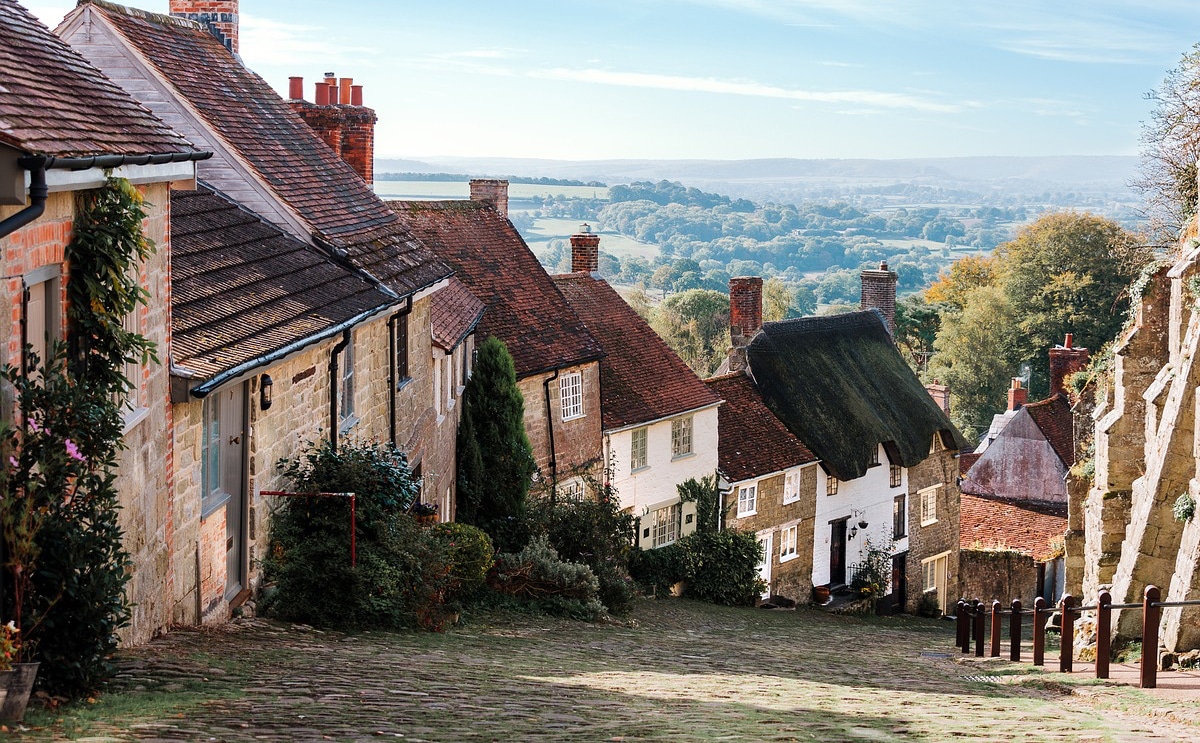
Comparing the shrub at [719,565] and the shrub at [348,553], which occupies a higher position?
the shrub at [348,553]

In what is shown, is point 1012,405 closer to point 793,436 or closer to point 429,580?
point 793,436

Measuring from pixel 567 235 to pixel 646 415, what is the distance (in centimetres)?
11358

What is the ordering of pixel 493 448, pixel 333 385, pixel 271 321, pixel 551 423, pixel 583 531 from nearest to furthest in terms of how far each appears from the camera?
pixel 271 321
pixel 333 385
pixel 583 531
pixel 493 448
pixel 551 423

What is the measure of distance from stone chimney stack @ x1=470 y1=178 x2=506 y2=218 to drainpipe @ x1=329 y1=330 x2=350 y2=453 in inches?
702

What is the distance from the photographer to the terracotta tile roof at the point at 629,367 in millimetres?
29922

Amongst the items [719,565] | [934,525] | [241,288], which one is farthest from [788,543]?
[241,288]

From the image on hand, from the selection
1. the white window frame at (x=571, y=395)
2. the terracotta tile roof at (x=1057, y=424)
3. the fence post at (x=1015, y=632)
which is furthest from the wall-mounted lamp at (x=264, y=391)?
the terracotta tile roof at (x=1057, y=424)

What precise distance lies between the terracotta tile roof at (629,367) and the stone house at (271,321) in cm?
660

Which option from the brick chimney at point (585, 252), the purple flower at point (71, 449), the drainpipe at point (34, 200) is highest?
the brick chimney at point (585, 252)

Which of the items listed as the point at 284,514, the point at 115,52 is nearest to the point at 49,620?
the point at 284,514

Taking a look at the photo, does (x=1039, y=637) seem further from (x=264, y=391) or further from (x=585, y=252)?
(x=585, y=252)

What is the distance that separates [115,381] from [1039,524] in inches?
1472

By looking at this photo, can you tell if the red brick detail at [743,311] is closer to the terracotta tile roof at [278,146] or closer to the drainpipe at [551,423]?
the drainpipe at [551,423]

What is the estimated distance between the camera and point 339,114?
2236 centimetres
